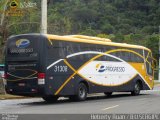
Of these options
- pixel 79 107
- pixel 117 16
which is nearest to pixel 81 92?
pixel 79 107

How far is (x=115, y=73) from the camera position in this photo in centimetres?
2891

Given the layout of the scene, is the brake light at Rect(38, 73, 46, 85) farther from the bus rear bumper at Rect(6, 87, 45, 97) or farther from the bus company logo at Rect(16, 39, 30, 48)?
the bus company logo at Rect(16, 39, 30, 48)

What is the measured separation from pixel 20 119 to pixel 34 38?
8577mm

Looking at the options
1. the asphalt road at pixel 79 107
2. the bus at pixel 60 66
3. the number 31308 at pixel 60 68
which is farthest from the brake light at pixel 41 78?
the asphalt road at pixel 79 107

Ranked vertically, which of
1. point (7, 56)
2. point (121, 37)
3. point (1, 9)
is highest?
point (1, 9)

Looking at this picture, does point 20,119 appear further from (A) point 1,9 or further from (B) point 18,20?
Answer: (B) point 18,20

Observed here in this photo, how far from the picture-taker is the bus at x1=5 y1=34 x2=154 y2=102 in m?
22.5

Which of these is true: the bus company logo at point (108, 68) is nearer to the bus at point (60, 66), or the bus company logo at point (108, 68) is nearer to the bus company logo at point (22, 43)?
the bus at point (60, 66)

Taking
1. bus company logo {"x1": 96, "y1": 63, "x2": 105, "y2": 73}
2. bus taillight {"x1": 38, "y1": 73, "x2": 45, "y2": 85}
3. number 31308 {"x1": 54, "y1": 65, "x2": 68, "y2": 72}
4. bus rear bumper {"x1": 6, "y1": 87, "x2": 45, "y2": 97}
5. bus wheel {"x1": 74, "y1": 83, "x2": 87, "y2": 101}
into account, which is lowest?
bus wheel {"x1": 74, "y1": 83, "x2": 87, "y2": 101}

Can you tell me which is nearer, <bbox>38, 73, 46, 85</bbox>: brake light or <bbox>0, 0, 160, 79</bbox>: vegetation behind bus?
<bbox>38, 73, 46, 85</bbox>: brake light

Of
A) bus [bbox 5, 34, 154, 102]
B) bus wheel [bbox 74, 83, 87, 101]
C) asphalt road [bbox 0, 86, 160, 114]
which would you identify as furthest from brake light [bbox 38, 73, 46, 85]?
bus wheel [bbox 74, 83, 87, 101]

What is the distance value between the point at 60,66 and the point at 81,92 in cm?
243

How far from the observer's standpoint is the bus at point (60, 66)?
2248cm

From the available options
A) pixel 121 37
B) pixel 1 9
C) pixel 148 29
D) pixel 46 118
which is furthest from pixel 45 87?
pixel 148 29
